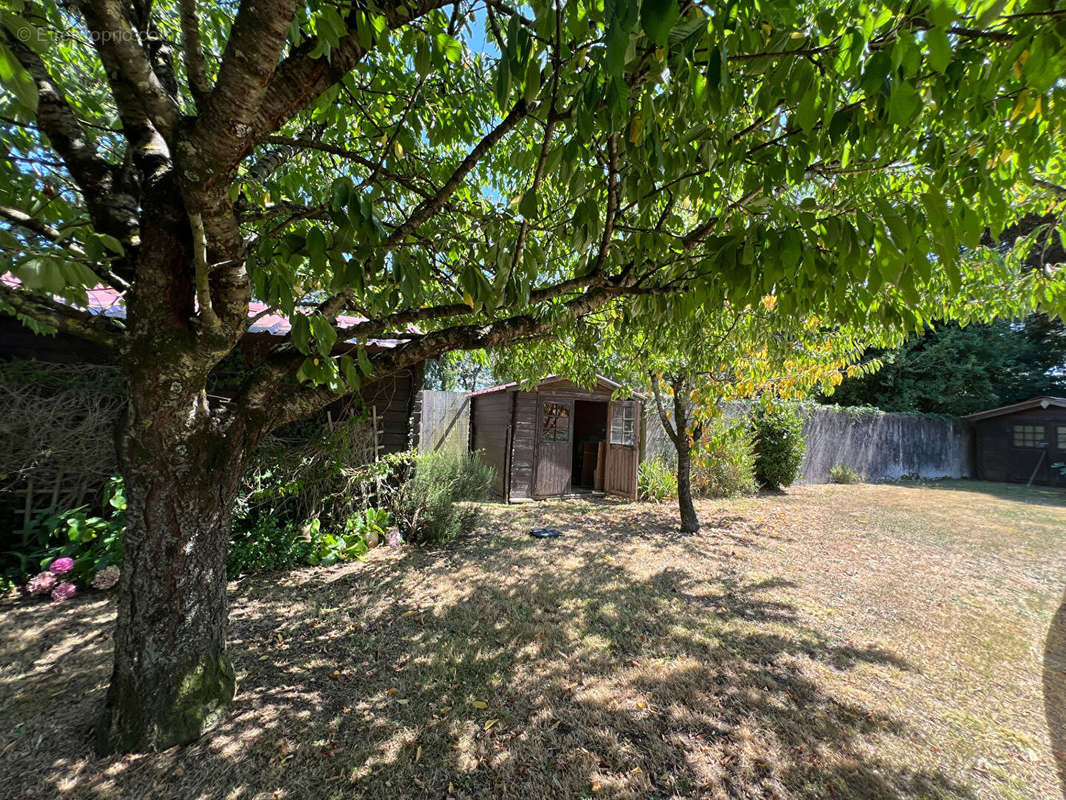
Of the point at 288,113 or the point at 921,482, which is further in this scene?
the point at 921,482

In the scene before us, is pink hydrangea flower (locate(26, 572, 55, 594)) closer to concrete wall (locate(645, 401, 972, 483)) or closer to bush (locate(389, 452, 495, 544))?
bush (locate(389, 452, 495, 544))

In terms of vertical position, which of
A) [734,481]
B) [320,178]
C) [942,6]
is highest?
[320,178]

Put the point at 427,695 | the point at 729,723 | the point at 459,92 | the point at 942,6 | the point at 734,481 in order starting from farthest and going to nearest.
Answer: the point at 734,481, the point at 459,92, the point at 427,695, the point at 729,723, the point at 942,6

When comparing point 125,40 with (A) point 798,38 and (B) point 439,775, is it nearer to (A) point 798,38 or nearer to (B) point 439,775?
(A) point 798,38

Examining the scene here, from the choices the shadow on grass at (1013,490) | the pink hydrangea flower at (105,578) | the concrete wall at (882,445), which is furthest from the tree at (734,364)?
the shadow on grass at (1013,490)

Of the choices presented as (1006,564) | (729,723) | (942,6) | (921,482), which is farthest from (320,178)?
(921,482)

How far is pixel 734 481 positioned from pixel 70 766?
1007 centimetres

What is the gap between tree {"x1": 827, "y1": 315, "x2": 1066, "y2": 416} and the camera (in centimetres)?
1766

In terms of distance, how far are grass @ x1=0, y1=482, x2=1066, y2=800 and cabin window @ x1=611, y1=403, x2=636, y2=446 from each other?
14.7 ft

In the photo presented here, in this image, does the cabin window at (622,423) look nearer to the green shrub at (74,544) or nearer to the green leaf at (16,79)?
the green shrub at (74,544)

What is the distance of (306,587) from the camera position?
13.5 ft

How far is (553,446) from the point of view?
9.21 meters

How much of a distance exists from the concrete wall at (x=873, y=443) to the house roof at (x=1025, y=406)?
634 mm

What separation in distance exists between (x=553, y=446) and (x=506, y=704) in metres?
6.76
